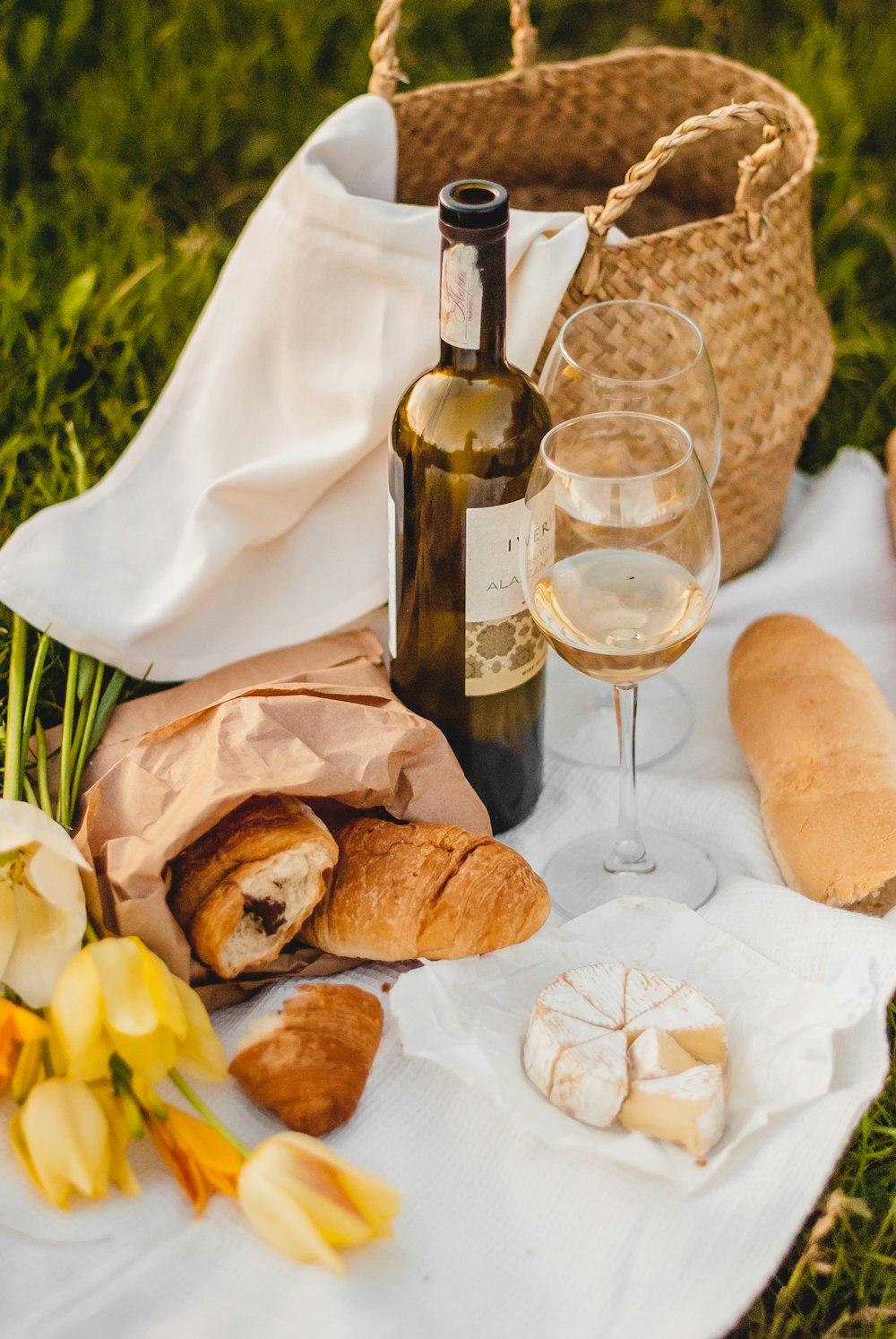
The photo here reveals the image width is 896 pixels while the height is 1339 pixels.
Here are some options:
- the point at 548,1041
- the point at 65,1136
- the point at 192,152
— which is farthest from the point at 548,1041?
the point at 192,152

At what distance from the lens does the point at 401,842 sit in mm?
1475

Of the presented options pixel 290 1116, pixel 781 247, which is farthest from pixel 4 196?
pixel 290 1116

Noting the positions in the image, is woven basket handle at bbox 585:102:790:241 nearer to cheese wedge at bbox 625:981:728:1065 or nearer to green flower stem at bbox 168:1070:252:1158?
cheese wedge at bbox 625:981:728:1065

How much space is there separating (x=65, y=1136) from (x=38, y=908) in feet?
0.72

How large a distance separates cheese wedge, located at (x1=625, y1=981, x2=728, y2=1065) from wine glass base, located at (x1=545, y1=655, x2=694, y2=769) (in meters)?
0.54

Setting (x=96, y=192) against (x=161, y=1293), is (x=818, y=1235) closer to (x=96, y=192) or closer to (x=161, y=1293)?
(x=161, y=1293)

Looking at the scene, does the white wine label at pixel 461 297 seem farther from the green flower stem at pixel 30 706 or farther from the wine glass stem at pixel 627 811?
the green flower stem at pixel 30 706

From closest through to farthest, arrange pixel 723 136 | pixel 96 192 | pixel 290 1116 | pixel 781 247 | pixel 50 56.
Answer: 1. pixel 290 1116
2. pixel 781 247
3. pixel 723 136
4. pixel 96 192
5. pixel 50 56

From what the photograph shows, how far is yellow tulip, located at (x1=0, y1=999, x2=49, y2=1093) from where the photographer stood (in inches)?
49.1

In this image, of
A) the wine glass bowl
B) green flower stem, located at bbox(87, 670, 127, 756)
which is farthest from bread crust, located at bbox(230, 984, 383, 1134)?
the wine glass bowl

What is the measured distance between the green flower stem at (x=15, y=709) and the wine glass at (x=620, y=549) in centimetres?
59

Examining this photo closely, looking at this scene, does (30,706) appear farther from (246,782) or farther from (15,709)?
(246,782)

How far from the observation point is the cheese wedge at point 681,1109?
4.11ft

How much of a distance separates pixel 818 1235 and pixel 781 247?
1.26 m
